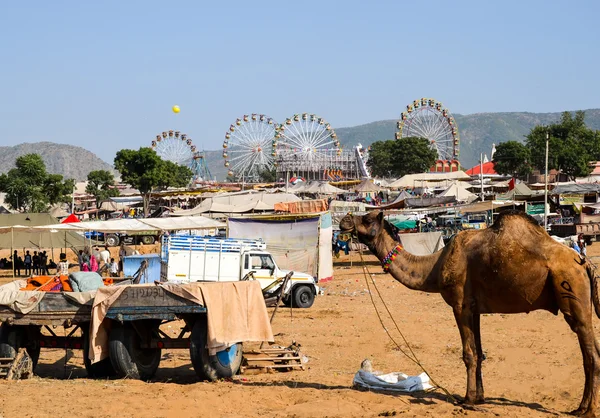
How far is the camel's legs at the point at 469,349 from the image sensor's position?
1091cm

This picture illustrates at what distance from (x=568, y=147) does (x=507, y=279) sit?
280 ft

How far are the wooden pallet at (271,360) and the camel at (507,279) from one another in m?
3.28

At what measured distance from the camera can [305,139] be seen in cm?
14075

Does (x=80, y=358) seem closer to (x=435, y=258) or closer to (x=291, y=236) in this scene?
(x=435, y=258)

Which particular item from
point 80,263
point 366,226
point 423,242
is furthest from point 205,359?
point 423,242

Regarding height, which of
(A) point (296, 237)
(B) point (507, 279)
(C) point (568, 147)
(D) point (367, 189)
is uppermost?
(C) point (568, 147)

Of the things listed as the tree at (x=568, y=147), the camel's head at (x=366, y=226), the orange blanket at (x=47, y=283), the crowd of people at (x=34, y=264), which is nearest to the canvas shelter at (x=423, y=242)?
the crowd of people at (x=34, y=264)

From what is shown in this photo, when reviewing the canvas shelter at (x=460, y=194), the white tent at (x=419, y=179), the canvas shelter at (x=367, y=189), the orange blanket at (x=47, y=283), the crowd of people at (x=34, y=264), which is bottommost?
the crowd of people at (x=34, y=264)

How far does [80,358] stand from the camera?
15.8 meters

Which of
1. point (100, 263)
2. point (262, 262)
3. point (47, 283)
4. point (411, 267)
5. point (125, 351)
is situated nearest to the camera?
point (411, 267)

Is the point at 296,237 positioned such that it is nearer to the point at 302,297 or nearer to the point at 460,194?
the point at 302,297

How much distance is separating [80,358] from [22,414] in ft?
16.4

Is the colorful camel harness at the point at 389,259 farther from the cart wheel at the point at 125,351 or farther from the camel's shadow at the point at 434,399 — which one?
the cart wheel at the point at 125,351

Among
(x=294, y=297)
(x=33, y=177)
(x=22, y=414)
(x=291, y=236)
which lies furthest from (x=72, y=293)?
(x=33, y=177)
